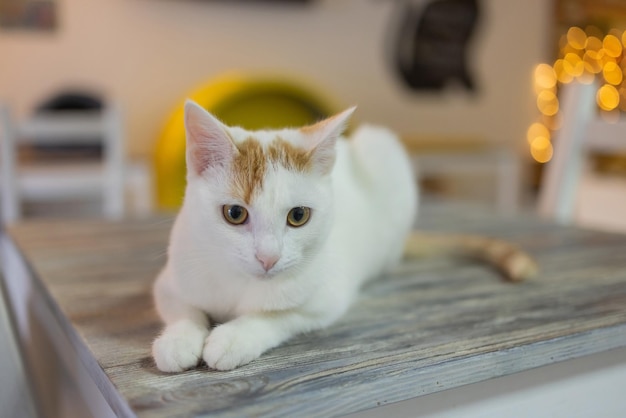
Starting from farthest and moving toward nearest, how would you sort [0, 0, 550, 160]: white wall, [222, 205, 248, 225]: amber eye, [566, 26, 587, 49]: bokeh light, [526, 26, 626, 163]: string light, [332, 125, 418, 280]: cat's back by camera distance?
[566, 26, 587, 49]: bokeh light
[526, 26, 626, 163]: string light
[0, 0, 550, 160]: white wall
[332, 125, 418, 280]: cat's back
[222, 205, 248, 225]: amber eye

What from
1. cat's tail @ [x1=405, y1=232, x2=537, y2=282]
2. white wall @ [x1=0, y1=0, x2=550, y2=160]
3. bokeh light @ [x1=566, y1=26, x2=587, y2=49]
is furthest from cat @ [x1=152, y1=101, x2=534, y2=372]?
bokeh light @ [x1=566, y1=26, x2=587, y2=49]

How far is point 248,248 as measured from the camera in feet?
1.94

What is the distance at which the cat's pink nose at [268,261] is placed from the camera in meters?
0.59

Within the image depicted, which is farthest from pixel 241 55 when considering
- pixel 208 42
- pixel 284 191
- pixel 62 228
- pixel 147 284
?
pixel 284 191

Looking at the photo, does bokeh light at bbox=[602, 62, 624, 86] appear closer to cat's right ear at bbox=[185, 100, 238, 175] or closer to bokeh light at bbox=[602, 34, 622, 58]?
bokeh light at bbox=[602, 34, 622, 58]

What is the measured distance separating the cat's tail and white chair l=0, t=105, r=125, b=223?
3.30ft

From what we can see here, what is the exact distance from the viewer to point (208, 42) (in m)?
3.13

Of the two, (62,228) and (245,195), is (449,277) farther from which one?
(62,228)

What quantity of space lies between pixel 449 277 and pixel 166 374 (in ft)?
1.62

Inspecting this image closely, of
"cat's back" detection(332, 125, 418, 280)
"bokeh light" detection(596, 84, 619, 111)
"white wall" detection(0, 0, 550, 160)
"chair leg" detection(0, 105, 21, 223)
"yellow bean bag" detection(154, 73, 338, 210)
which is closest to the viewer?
"cat's back" detection(332, 125, 418, 280)

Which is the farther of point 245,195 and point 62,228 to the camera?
point 62,228

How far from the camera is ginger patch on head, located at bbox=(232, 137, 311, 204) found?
602mm

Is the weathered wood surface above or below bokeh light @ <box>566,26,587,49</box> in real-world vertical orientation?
below

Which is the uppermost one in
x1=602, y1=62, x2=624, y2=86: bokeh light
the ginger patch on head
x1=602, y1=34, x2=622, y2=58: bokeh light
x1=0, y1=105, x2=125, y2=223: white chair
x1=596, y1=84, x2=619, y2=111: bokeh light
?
x1=602, y1=34, x2=622, y2=58: bokeh light
